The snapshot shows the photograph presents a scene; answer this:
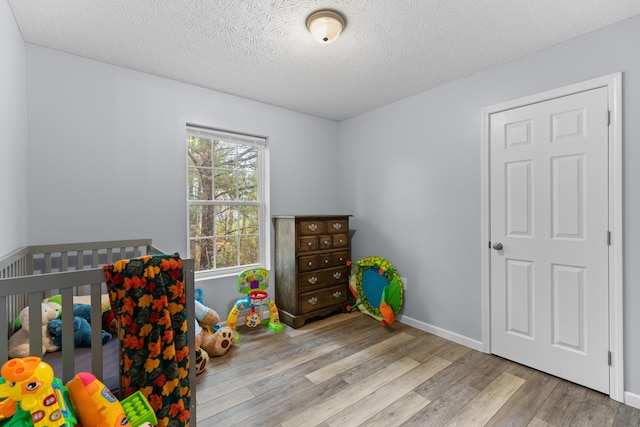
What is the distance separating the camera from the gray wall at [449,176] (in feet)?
5.87

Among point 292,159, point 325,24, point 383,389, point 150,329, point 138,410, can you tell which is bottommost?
point 383,389

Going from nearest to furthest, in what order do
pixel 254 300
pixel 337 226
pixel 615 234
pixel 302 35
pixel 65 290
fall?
pixel 65 290 → pixel 615 234 → pixel 302 35 → pixel 254 300 → pixel 337 226

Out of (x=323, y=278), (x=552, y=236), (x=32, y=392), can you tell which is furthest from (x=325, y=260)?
(x=32, y=392)

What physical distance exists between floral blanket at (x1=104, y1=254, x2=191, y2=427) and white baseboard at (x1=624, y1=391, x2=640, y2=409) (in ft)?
8.32

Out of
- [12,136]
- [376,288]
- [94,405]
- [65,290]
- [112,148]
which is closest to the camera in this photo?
[94,405]

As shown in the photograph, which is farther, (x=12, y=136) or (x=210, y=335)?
(x=210, y=335)

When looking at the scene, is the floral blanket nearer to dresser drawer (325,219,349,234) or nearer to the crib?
the crib

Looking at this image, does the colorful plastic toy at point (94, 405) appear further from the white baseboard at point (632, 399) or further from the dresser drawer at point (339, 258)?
the white baseboard at point (632, 399)

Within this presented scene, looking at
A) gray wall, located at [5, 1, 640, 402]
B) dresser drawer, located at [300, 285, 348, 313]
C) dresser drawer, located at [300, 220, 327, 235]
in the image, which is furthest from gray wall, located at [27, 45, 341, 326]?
dresser drawer, located at [300, 220, 327, 235]

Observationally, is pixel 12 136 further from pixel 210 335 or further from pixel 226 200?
pixel 210 335

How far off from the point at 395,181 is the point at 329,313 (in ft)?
5.35

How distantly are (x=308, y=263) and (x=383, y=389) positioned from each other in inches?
55.4

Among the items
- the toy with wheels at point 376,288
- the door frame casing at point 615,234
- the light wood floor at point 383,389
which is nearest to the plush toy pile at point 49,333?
the light wood floor at point 383,389

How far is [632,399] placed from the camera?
176 centimetres
